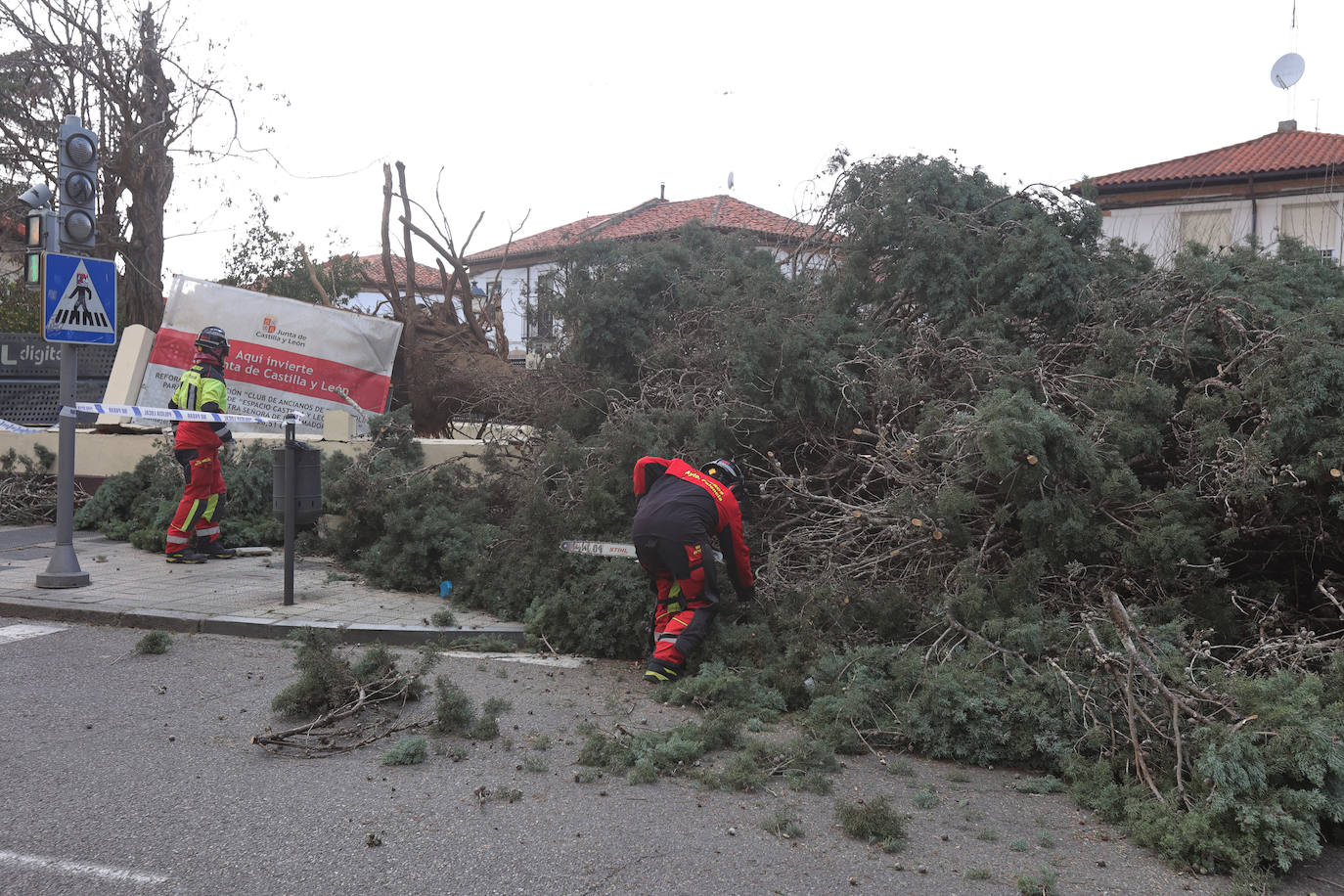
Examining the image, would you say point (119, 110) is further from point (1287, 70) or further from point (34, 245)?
point (1287, 70)

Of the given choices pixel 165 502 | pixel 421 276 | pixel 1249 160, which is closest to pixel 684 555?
pixel 165 502

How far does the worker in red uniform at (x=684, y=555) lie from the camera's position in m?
6.11

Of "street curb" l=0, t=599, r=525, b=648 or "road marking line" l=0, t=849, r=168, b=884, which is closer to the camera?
"road marking line" l=0, t=849, r=168, b=884

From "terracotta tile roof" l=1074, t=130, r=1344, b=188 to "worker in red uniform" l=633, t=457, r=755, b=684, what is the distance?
23132 mm

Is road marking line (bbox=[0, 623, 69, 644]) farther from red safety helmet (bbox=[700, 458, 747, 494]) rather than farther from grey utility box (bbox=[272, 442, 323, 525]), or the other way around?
red safety helmet (bbox=[700, 458, 747, 494])

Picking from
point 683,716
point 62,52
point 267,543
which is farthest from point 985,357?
point 62,52

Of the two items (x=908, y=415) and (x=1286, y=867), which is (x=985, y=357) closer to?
(x=908, y=415)

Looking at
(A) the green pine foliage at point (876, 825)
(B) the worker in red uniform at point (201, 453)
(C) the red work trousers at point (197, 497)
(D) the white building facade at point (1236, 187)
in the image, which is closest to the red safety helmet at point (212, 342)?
(B) the worker in red uniform at point (201, 453)

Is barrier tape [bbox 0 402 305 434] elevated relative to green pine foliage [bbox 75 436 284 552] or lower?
elevated

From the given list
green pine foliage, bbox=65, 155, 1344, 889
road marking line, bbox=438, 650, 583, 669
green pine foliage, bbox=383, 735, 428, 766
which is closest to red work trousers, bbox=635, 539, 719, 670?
green pine foliage, bbox=65, 155, 1344, 889

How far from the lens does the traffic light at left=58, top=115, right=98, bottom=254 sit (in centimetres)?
805

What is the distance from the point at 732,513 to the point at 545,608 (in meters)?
1.51

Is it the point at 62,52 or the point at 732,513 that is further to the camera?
the point at 62,52

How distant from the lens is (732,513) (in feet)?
20.9
